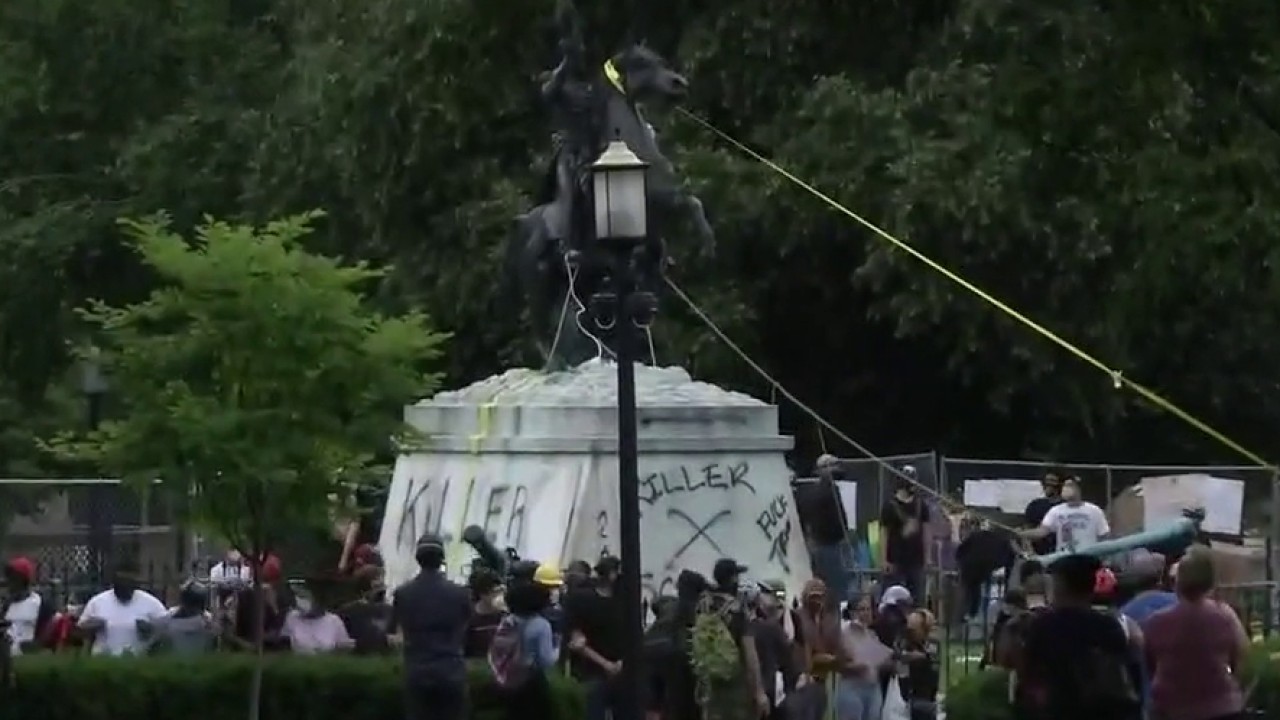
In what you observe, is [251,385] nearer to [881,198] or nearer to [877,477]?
[877,477]

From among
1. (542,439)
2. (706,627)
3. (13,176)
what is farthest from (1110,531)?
(13,176)

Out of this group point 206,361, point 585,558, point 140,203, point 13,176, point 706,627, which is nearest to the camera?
point 706,627

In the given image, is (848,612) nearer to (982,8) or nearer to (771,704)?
(771,704)

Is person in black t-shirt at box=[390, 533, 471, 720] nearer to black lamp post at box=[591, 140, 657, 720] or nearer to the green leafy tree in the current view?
black lamp post at box=[591, 140, 657, 720]

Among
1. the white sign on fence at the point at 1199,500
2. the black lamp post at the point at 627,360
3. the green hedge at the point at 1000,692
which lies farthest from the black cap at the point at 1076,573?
the white sign on fence at the point at 1199,500

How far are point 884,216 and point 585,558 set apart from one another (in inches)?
473

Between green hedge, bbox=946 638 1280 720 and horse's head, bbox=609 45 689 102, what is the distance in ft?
28.5

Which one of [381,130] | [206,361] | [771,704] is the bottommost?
[771,704]

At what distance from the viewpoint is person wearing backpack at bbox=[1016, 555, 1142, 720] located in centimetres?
1283

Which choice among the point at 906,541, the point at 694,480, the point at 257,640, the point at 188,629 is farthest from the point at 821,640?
the point at 906,541

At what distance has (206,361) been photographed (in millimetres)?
20344

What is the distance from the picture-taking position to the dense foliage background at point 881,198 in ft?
117

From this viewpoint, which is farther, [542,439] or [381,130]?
[381,130]

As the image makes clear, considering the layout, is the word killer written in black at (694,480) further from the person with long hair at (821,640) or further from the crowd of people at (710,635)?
the person with long hair at (821,640)
